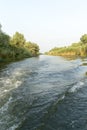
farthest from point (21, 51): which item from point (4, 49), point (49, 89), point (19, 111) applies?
point (19, 111)

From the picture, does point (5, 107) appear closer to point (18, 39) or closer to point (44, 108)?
point (44, 108)

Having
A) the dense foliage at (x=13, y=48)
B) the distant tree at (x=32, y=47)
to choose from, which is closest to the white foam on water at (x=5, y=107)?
the dense foliage at (x=13, y=48)

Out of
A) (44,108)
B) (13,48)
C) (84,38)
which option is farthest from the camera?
(84,38)

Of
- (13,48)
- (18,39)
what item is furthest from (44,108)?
(18,39)

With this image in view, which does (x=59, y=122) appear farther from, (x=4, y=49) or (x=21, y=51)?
(x=21, y=51)

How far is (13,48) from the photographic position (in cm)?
6688

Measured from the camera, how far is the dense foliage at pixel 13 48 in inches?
2036

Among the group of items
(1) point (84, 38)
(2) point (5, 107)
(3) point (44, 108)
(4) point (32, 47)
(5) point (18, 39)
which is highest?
(1) point (84, 38)

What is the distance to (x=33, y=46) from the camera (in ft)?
354

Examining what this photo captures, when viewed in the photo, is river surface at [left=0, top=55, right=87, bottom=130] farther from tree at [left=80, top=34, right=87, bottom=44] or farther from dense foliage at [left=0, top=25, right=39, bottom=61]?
tree at [left=80, top=34, right=87, bottom=44]

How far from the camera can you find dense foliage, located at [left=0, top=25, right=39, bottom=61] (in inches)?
2036

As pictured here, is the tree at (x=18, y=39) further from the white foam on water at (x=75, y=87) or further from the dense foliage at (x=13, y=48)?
the white foam on water at (x=75, y=87)

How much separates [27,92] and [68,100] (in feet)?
12.2

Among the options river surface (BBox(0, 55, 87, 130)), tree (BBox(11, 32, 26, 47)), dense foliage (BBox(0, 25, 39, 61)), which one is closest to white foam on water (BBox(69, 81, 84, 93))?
river surface (BBox(0, 55, 87, 130))
